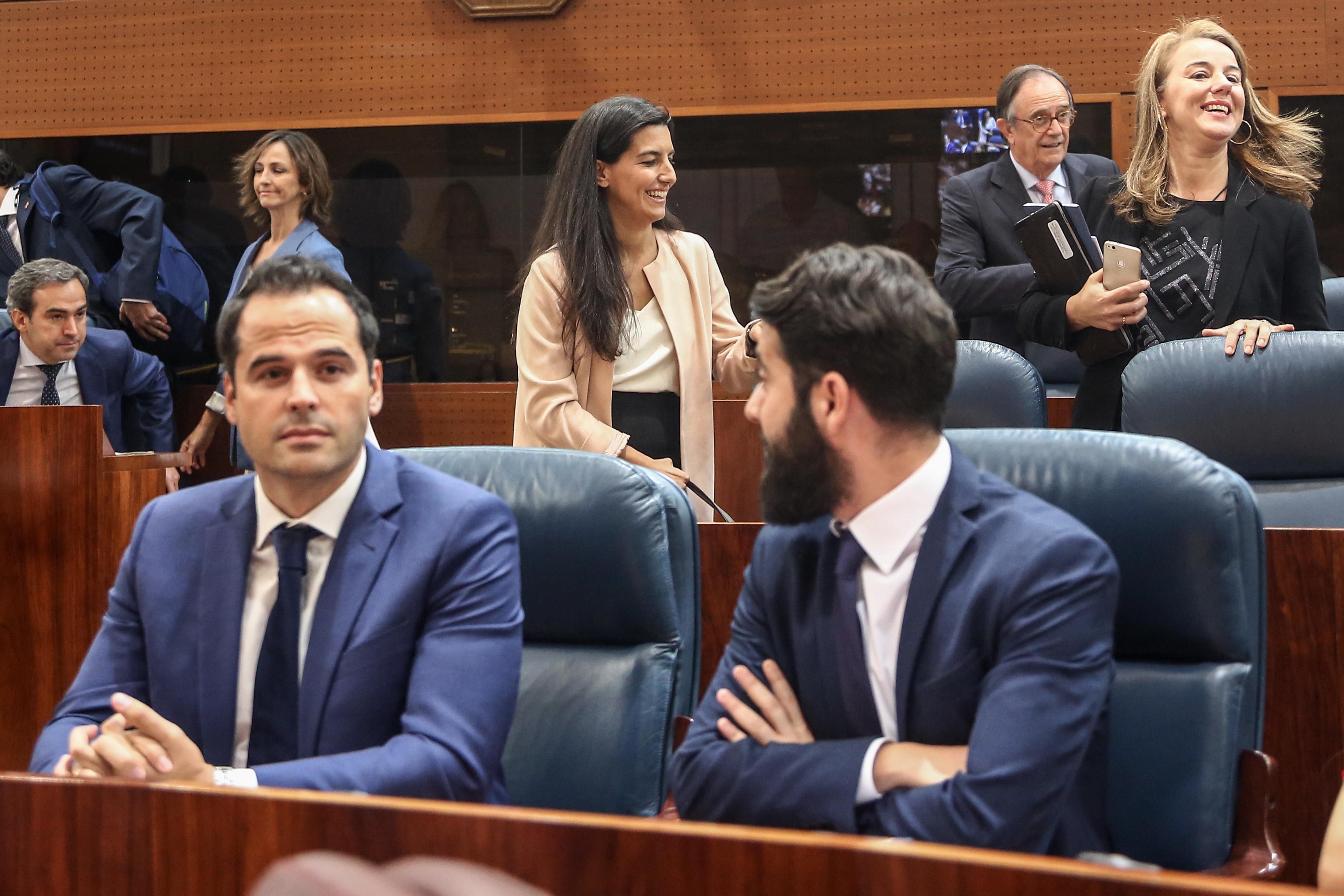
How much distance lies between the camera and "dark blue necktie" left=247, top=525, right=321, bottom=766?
58.4 inches

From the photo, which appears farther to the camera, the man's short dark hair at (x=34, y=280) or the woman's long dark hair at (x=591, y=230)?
the man's short dark hair at (x=34, y=280)

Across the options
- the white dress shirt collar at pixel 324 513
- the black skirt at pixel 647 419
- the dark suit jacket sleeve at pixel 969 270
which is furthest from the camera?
the dark suit jacket sleeve at pixel 969 270

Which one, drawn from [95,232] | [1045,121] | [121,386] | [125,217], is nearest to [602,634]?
[1045,121]

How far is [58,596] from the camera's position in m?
3.15

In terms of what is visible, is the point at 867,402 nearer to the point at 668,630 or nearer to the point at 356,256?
the point at 668,630

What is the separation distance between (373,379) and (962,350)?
154cm

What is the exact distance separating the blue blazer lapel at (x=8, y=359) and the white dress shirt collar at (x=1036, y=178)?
9.90 ft

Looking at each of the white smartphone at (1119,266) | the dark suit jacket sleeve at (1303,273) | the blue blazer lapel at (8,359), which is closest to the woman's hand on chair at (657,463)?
the white smartphone at (1119,266)

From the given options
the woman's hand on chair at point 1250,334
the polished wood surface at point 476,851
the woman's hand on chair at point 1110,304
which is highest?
the woman's hand on chair at point 1110,304

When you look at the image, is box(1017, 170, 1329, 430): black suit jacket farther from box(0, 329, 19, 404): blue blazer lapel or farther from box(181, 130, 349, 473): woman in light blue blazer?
box(0, 329, 19, 404): blue blazer lapel

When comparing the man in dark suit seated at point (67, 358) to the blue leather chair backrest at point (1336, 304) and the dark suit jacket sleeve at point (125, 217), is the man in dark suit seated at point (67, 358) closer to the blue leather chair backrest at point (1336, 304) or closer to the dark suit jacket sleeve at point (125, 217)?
the dark suit jacket sleeve at point (125, 217)

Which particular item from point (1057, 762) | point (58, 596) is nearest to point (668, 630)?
point (1057, 762)

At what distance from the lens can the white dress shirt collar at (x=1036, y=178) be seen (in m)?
3.37

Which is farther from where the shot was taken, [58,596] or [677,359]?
[58,596]
